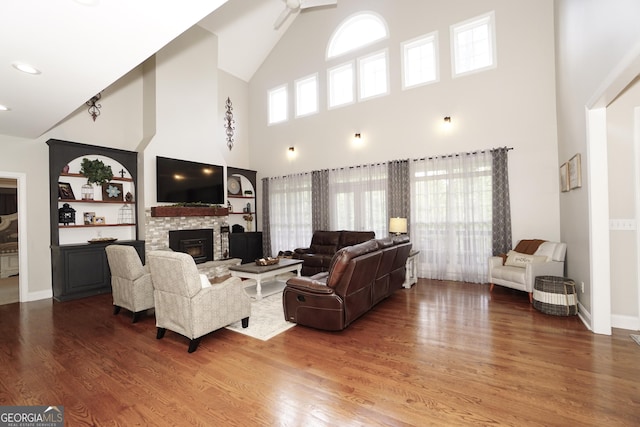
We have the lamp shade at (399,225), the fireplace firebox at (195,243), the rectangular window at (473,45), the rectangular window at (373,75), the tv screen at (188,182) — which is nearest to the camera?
the rectangular window at (473,45)

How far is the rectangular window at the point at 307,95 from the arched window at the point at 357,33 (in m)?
0.78

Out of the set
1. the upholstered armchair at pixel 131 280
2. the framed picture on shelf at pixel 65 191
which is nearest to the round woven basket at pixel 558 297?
the upholstered armchair at pixel 131 280

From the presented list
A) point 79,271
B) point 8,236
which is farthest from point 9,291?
point 8,236

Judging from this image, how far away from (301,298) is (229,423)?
1640mm

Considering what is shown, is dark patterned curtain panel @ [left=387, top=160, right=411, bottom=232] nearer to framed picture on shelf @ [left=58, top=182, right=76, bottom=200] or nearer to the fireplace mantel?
the fireplace mantel

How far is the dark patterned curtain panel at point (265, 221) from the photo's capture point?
8.32 metres

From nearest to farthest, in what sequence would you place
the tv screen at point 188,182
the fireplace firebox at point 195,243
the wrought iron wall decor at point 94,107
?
the wrought iron wall decor at point 94,107, the tv screen at point 188,182, the fireplace firebox at point 195,243

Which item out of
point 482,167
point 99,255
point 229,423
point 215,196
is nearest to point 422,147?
point 482,167

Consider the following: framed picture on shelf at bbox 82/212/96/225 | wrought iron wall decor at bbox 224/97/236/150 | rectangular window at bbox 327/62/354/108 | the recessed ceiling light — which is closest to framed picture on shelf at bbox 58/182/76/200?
framed picture on shelf at bbox 82/212/96/225

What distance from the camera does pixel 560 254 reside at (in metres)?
4.27

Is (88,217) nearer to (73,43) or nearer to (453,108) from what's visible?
(73,43)

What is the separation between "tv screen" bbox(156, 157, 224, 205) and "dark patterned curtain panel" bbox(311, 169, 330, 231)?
7.94 feet

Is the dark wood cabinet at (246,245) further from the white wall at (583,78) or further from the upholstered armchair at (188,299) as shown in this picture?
the white wall at (583,78)

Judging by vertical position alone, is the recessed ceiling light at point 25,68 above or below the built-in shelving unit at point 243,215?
above
